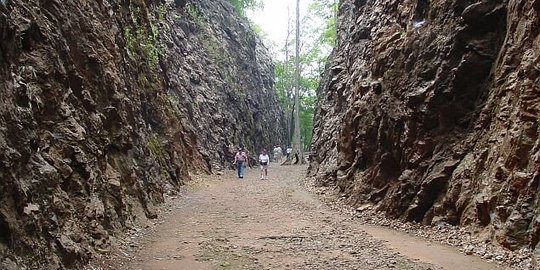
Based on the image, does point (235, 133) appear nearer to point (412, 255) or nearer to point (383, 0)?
point (383, 0)

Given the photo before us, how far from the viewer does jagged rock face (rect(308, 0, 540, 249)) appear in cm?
934

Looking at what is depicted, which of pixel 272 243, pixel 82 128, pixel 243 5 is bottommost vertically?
pixel 272 243

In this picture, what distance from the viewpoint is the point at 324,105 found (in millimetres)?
27266

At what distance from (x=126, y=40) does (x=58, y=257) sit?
11242 millimetres

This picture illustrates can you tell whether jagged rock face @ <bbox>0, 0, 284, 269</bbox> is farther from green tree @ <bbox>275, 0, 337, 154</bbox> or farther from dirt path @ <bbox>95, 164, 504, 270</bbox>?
green tree @ <bbox>275, 0, 337, 154</bbox>

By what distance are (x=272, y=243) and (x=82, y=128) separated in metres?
4.72

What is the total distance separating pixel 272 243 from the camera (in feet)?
34.0

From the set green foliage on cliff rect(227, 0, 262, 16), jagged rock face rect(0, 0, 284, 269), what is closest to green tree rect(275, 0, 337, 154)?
green foliage on cliff rect(227, 0, 262, 16)

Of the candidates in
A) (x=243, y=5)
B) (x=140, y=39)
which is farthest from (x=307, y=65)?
(x=140, y=39)

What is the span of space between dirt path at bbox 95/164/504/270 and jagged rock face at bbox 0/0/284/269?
0.98m

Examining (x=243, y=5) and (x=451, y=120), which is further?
(x=243, y=5)

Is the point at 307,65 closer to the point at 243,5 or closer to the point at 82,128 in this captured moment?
the point at 243,5

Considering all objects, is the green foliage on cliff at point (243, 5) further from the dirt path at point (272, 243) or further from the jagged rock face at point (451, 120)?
the dirt path at point (272, 243)

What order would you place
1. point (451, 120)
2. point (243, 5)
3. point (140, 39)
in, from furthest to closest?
point (243, 5), point (140, 39), point (451, 120)
